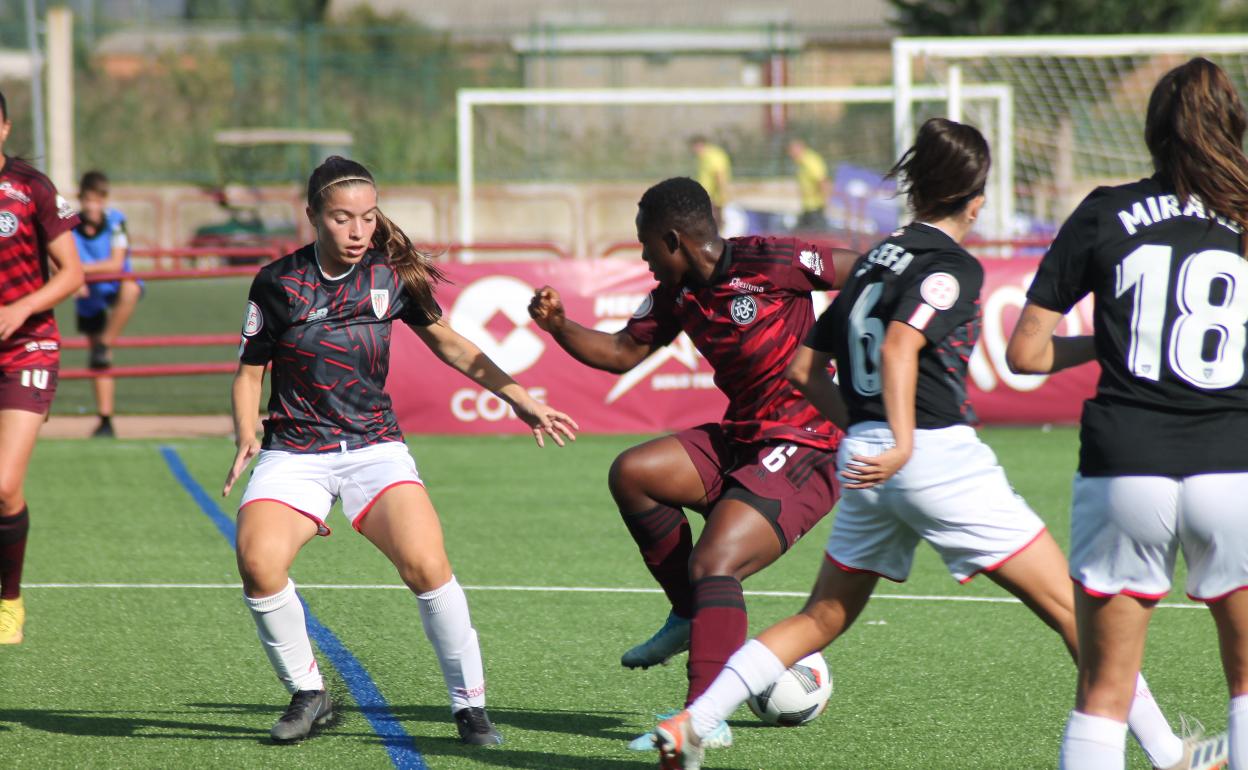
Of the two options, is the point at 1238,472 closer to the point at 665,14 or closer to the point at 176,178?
the point at 176,178

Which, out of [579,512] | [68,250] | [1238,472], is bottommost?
[579,512]

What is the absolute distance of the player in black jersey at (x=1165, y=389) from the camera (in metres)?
3.44

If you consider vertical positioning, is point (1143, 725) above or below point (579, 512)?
above

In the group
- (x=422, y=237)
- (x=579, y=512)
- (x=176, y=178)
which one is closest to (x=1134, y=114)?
(x=422, y=237)

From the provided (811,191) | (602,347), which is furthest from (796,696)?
(811,191)

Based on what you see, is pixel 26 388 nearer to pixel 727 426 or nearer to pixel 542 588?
pixel 542 588

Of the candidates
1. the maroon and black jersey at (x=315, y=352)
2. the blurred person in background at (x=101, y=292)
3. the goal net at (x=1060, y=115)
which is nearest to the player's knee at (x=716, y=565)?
the maroon and black jersey at (x=315, y=352)

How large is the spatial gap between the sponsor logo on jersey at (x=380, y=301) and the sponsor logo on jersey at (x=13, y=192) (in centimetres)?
203

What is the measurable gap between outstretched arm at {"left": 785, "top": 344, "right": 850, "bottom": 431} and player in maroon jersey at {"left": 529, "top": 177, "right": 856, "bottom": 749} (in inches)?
22.0

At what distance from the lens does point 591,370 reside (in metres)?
13.2

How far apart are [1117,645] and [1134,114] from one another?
2144 centimetres

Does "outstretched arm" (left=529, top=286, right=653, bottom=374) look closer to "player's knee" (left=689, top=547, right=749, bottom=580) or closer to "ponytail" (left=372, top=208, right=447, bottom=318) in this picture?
"ponytail" (left=372, top=208, right=447, bottom=318)

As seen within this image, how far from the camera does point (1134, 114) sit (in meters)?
23.4

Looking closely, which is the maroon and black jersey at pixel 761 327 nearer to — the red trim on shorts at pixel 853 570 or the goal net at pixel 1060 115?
the red trim on shorts at pixel 853 570
